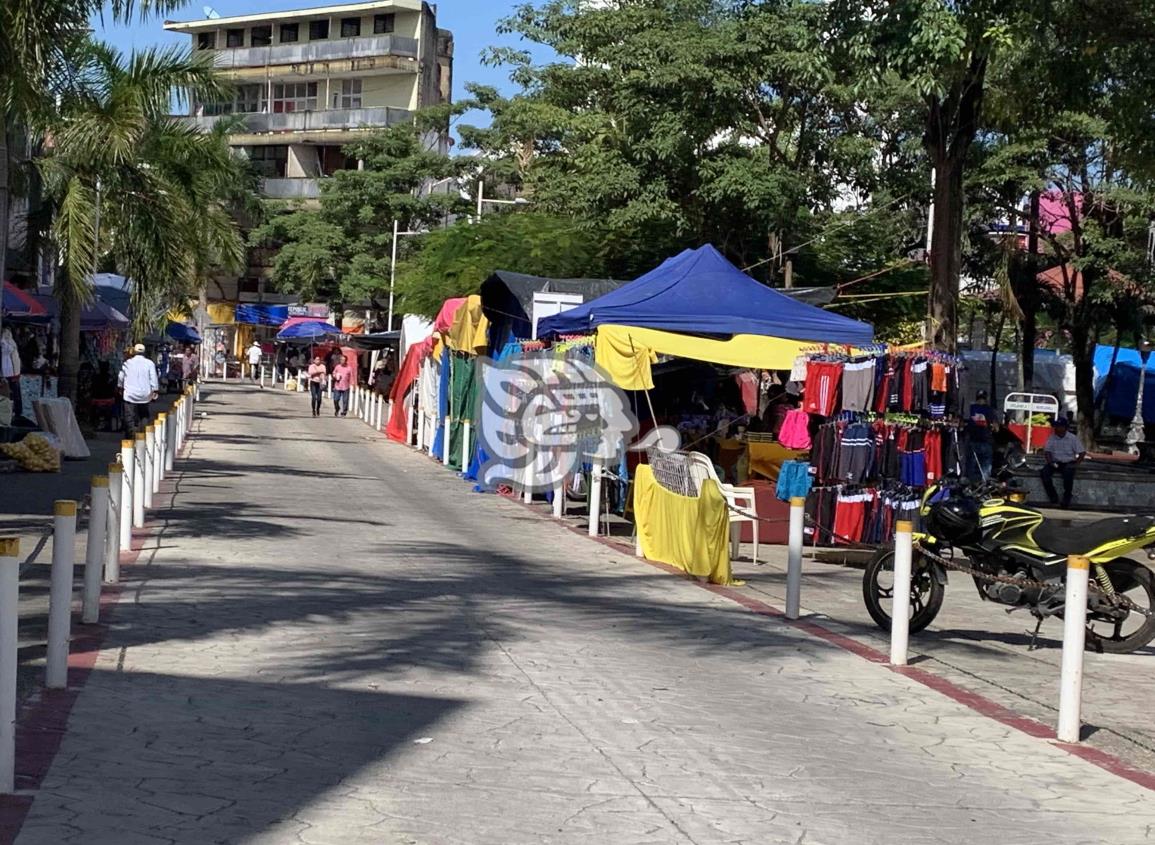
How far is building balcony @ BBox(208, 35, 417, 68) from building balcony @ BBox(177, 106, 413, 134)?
9.66ft

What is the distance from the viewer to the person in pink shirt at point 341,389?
5009 centimetres

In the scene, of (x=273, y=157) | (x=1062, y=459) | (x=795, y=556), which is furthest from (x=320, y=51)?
(x=795, y=556)

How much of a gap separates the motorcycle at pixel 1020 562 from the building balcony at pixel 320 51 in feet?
247

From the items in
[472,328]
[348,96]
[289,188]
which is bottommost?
[472,328]

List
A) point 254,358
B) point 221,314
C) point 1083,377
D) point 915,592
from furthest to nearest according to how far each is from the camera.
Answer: point 221,314, point 254,358, point 1083,377, point 915,592

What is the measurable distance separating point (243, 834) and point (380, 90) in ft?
277

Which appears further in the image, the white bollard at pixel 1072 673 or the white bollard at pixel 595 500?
the white bollard at pixel 595 500

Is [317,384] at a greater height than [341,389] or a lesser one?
greater

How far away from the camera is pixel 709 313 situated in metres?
19.5

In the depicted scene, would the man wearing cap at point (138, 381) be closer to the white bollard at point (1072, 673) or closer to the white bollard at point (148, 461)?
the white bollard at point (148, 461)

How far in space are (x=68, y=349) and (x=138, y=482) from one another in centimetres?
1544

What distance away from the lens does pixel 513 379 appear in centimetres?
2378

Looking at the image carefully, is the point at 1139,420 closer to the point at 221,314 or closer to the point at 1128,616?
the point at 1128,616

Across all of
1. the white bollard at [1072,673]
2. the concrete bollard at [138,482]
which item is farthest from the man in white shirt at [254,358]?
the white bollard at [1072,673]
